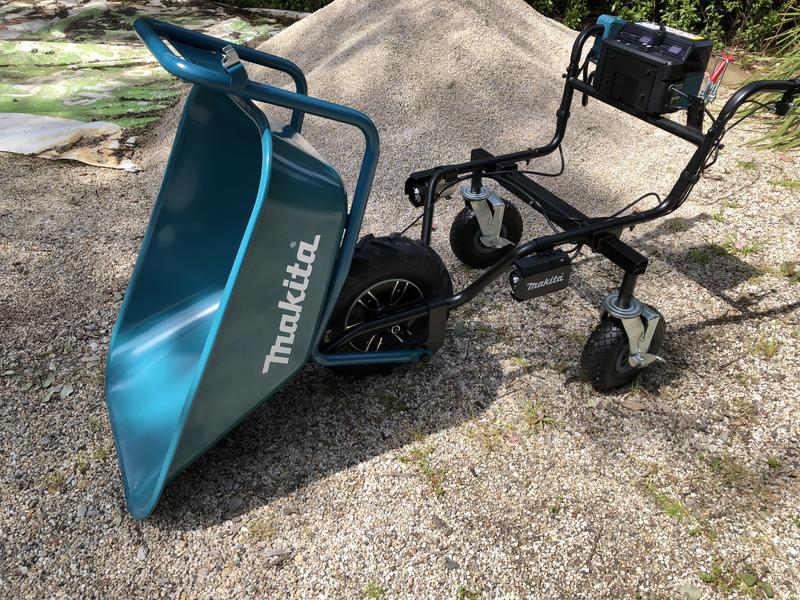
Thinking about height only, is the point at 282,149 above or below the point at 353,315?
above

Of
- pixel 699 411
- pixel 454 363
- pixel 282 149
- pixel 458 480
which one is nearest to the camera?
pixel 282 149

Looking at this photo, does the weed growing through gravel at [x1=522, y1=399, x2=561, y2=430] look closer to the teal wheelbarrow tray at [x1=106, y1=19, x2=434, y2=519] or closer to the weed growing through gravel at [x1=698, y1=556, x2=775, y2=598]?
the teal wheelbarrow tray at [x1=106, y1=19, x2=434, y2=519]

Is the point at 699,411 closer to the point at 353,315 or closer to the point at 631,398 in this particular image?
the point at 631,398

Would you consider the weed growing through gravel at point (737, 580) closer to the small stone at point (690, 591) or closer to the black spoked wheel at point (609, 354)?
the small stone at point (690, 591)

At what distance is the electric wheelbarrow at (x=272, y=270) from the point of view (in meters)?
1.59

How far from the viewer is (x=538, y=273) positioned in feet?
6.20

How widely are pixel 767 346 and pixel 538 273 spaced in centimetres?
111

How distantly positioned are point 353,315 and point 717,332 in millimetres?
1426

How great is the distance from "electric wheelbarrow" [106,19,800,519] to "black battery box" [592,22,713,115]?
0.03 m

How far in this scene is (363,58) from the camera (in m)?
4.34

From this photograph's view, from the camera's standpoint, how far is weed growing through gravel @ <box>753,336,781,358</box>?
2.38 meters

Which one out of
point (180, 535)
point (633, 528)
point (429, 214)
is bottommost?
point (180, 535)

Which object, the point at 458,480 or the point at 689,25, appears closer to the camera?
the point at 458,480

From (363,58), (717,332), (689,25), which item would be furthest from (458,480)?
(689,25)
